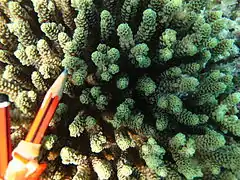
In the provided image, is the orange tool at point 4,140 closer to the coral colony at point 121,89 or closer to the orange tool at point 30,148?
the orange tool at point 30,148

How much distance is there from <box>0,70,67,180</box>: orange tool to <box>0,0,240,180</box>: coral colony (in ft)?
0.80

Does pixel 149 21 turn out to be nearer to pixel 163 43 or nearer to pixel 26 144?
pixel 163 43

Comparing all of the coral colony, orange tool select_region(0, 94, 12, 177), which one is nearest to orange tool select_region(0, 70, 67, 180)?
orange tool select_region(0, 94, 12, 177)

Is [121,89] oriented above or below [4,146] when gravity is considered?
above

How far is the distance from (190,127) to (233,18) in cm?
123

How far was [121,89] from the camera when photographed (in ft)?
6.20

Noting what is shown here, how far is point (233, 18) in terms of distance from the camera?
273 centimetres

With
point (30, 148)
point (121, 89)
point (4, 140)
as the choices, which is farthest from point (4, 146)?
point (121, 89)

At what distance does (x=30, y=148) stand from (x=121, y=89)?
0.63 metres

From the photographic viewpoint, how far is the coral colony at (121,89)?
1805mm

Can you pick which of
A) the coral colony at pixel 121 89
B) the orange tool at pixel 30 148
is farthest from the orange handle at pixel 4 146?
the coral colony at pixel 121 89

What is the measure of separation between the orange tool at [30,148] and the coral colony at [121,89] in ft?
0.80

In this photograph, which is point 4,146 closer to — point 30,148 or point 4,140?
point 4,140

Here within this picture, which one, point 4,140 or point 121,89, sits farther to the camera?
point 121,89
